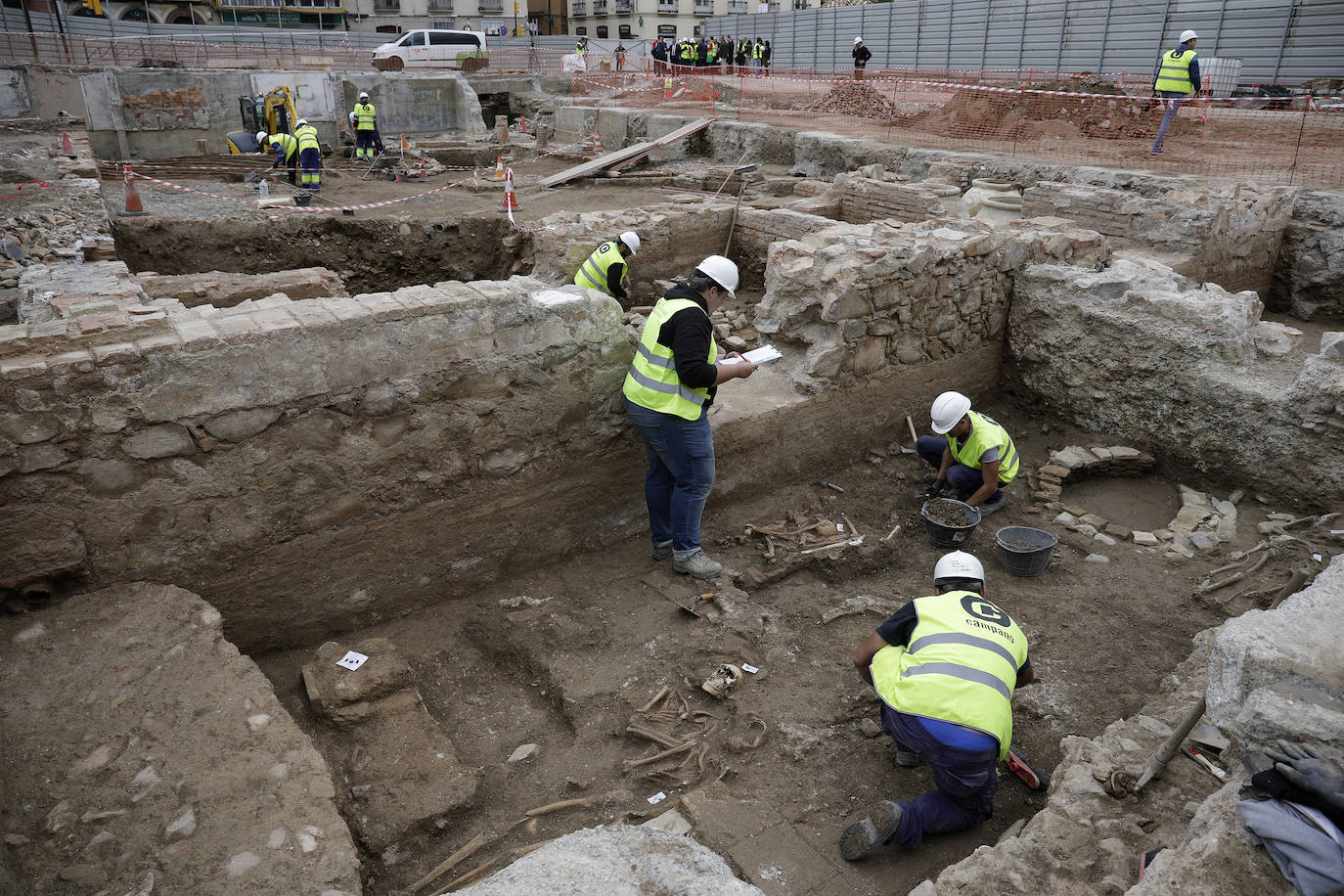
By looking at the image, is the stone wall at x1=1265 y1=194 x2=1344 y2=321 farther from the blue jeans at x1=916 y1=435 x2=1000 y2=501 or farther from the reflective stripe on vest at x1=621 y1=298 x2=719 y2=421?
the reflective stripe on vest at x1=621 y1=298 x2=719 y2=421

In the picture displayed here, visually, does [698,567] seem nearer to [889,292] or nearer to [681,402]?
[681,402]

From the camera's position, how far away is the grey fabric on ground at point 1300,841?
70.9 inches

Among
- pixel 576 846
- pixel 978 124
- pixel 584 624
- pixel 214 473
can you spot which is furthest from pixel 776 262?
pixel 978 124

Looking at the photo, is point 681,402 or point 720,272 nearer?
point 681,402

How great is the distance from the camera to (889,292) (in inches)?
231

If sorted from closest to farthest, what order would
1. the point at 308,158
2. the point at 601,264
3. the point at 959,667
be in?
1. the point at 959,667
2. the point at 601,264
3. the point at 308,158

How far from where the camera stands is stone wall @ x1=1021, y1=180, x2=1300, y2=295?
792cm

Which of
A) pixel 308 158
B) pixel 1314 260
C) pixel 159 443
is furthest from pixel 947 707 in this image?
pixel 308 158

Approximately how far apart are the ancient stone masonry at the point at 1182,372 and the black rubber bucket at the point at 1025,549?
5.06 ft

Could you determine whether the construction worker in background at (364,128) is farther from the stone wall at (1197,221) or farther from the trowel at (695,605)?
the trowel at (695,605)

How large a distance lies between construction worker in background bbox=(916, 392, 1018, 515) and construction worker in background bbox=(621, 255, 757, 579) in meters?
1.46

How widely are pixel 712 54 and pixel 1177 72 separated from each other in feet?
64.3

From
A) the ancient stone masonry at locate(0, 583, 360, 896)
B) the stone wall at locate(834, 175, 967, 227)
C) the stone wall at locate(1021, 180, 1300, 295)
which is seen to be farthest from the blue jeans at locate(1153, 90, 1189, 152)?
the ancient stone masonry at locate(0, 583, 360, 896)

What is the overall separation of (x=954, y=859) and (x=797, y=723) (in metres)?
0.87
